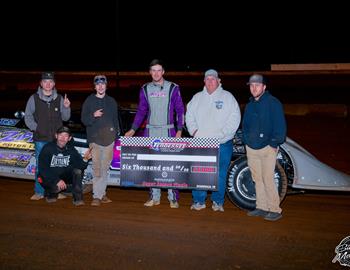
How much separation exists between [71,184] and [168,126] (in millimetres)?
1709

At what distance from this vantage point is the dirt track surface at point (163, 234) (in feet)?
17.9

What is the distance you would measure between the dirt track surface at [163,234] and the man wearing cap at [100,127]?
1.83 ft

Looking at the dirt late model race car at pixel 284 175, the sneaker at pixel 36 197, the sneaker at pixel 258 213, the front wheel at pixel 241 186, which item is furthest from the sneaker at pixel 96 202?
the sneaker at pixel 258 213

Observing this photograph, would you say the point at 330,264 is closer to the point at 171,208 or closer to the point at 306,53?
the point at 171,208

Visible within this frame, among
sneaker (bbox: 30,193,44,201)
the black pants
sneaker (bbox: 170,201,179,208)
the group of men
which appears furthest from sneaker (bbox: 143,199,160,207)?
sneaker (bbox: 30,193,44,201)

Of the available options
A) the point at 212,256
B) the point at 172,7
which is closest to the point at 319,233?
the point at 212,256

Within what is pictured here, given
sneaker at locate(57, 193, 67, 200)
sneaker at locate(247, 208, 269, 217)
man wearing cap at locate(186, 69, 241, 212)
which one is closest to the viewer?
sneaker at locate(247, 208, 269, 217)

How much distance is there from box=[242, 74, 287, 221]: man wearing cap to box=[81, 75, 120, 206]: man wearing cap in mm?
1896

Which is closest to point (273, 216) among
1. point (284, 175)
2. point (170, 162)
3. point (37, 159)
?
point (284, 175)

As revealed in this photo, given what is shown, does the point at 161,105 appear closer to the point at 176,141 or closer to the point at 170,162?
the point at 176,141

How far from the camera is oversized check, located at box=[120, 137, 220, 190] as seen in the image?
737 cm

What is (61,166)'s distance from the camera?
786 cm

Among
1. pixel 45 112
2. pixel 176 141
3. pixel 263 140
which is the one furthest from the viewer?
pixel 45 112

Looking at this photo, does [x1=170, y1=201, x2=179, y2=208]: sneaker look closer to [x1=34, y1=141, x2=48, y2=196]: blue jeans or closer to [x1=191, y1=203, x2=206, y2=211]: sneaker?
[x1=191, y1=203, x2=206, y2=211]: sneaker
